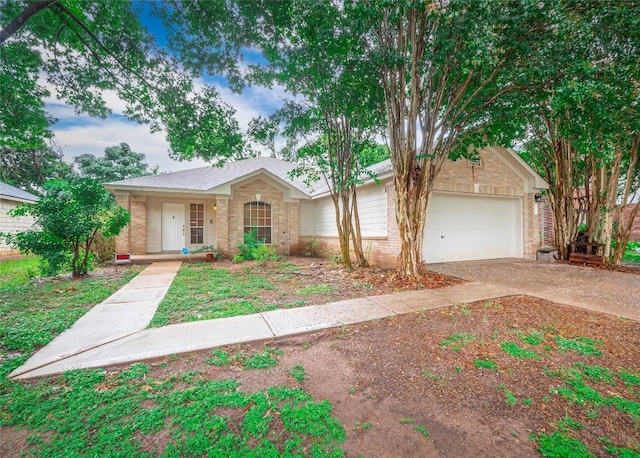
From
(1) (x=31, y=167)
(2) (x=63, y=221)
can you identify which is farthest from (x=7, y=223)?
(1) (x=31, y=167)

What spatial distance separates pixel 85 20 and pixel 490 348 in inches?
370

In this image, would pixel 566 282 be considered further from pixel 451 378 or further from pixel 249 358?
pixel 249 358

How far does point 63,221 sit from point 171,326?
5036 millimetres

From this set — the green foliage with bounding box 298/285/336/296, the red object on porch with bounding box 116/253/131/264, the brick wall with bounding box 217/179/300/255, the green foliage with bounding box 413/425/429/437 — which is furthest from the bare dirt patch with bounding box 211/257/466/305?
the red object on porch with bounding box 116/253/131/264

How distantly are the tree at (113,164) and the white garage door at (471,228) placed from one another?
24.6 metres

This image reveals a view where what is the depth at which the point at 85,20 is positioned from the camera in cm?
552

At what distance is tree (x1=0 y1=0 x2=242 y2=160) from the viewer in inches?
218

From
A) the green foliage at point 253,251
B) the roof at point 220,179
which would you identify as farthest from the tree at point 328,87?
the green foliage at point 253,251

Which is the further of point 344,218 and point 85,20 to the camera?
point 344,218

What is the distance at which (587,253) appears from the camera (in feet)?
29.3

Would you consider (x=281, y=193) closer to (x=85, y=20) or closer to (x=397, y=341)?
(x=85, y=20)

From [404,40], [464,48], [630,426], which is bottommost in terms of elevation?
[630,426]

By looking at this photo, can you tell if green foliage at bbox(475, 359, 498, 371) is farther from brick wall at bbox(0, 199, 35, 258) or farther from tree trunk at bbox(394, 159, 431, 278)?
brick wall at bbox(0, 199, 35, 258)

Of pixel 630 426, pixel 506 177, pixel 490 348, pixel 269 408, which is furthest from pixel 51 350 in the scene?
pixel 506 177
